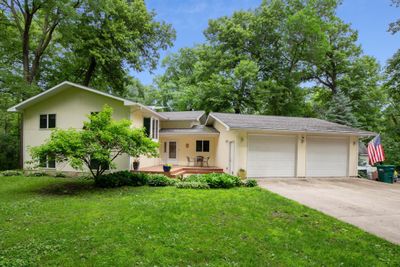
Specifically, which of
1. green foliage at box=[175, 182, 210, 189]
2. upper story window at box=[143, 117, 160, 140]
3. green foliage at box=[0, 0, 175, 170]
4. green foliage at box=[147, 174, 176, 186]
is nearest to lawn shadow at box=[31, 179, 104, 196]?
green foliage at box=[147, 174, 176, 186]

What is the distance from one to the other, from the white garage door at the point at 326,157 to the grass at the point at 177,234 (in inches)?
268

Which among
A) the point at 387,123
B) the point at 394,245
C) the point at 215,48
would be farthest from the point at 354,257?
the point at 387,123

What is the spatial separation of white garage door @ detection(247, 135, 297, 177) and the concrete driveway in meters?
2.27

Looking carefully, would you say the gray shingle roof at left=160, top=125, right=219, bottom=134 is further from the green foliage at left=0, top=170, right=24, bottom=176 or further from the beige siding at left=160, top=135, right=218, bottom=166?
the green foliage at left=0, top=170, right=24, bottom=176

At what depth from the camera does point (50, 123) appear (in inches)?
538

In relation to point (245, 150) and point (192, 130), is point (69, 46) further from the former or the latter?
point (245, 150)

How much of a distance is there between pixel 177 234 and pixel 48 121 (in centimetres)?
1278

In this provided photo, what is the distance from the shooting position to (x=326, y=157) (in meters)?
13.5

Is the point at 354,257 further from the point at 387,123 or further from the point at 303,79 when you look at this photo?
the point at 387,123

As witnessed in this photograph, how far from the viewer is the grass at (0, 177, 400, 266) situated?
151 inches

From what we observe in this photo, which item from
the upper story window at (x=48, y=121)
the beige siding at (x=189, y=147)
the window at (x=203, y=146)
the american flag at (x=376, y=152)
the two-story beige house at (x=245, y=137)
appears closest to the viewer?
the two-story beige house at (x=245, y=137)

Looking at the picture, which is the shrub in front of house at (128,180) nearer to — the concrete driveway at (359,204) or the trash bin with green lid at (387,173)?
the concrete driveway at (359,204)

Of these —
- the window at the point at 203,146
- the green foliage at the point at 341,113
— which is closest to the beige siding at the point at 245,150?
the window at the point at 203,146

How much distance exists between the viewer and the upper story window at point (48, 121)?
1363cm
